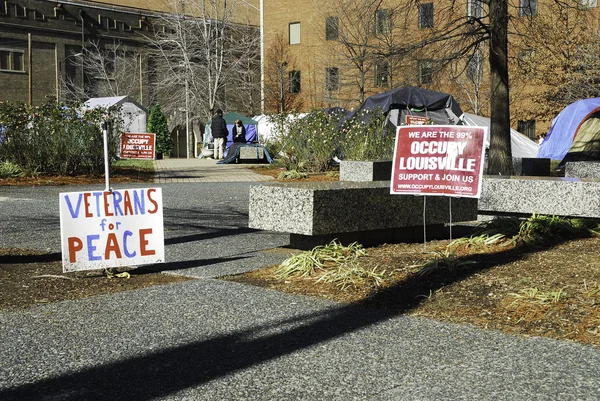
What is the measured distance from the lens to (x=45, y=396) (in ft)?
14.0

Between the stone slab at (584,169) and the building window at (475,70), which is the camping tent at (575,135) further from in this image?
the stone slab at (584,169)

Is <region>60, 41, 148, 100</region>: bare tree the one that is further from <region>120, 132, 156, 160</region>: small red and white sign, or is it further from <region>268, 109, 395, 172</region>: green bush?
<region>120, 132, 156, 160</region>: small red and white sign

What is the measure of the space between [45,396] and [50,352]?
83 centimetres

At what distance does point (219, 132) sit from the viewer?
33.7 m

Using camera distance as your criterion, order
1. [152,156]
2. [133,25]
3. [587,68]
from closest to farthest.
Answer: [152,156]
[587,68]
[133,25]

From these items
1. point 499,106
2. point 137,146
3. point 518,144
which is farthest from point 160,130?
point 499,106

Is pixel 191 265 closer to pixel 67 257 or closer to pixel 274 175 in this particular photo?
pixel 67 257

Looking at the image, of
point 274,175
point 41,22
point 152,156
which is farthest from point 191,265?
point 41,22

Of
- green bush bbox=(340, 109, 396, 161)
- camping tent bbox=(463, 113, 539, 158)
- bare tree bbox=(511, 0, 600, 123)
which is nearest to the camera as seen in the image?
green bush bbox=(340, 109, 396, 161)

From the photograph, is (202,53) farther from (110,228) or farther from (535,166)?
(110,228)

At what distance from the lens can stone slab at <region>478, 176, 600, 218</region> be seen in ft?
30.4

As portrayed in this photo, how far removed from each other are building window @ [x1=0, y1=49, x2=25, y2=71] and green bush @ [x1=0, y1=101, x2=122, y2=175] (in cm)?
3759

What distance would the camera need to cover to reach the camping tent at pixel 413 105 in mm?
27109

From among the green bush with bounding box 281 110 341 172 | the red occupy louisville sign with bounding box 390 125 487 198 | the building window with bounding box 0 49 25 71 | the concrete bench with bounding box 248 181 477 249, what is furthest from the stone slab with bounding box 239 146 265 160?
the building window with bounding box 0 49 25 71
